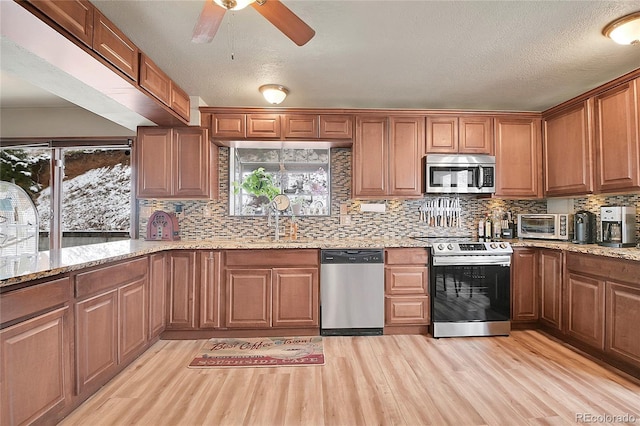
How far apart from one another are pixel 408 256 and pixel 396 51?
1.89 m

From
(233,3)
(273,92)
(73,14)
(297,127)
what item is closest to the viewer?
(233,3)

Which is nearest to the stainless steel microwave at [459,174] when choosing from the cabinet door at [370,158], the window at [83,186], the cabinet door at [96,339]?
the cabinet door at [370,158]

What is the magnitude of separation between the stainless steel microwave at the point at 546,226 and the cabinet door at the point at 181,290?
3.63 meters

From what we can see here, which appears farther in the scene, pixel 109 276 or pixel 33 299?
pixel 109 276

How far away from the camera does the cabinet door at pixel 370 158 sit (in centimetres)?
351

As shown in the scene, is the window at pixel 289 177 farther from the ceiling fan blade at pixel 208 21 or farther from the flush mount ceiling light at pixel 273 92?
the ceiling fan blade at pixel 208 21

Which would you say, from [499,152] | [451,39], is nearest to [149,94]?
[451,39]

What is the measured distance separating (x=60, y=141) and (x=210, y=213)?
1921 millimetres

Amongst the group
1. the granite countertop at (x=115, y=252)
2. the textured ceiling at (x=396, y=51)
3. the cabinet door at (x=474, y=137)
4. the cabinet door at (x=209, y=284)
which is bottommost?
the cabinet door at (x=209, y=284)

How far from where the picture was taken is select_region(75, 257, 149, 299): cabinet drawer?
1970 mm

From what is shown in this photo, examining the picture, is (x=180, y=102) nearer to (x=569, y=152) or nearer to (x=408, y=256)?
(x=408, y=256)

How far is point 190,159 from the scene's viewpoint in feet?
11.3

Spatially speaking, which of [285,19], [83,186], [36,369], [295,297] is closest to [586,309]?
[295,297]

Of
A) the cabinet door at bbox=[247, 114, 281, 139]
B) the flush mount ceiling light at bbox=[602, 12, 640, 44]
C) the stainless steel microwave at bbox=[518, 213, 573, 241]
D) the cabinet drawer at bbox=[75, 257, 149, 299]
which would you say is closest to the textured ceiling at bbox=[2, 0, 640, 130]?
the flush mount ceiling light at bbox=[602, 12, 640, 44]
